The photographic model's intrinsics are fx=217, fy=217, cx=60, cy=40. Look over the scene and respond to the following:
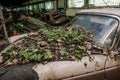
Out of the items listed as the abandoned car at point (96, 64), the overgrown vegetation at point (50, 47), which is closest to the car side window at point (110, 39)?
the abandoned car at point (96, 64)

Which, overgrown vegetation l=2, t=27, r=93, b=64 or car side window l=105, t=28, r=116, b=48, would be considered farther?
car side window l=105, t=28, r=116, b=48

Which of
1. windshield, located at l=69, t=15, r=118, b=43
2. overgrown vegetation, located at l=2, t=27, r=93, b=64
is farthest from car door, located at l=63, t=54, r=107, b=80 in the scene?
windshield, located at l=69, t=15, r=118, b=43

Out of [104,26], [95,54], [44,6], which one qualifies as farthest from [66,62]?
[44,6]

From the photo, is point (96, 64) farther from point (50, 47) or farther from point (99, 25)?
point (99, 25)

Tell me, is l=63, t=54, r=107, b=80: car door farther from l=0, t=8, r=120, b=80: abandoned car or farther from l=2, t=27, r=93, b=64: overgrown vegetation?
l=2, t=27, r=93, b=64: overgrown vegetation

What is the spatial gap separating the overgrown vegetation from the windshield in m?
0.12

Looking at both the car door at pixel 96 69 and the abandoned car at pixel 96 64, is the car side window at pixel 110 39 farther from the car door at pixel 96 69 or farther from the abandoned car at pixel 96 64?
the car door at pixel 96 69

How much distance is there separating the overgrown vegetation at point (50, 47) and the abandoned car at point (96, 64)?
0.35ft

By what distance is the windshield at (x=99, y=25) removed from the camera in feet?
10.9

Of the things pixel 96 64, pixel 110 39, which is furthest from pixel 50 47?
pixel 110 39

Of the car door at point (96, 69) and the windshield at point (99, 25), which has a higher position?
the windshield at point (99, 25)

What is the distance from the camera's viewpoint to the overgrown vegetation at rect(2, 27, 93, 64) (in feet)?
9.37

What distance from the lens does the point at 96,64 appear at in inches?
117

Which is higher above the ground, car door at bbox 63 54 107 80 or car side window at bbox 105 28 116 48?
car side window at bbox 105 28 116 48
